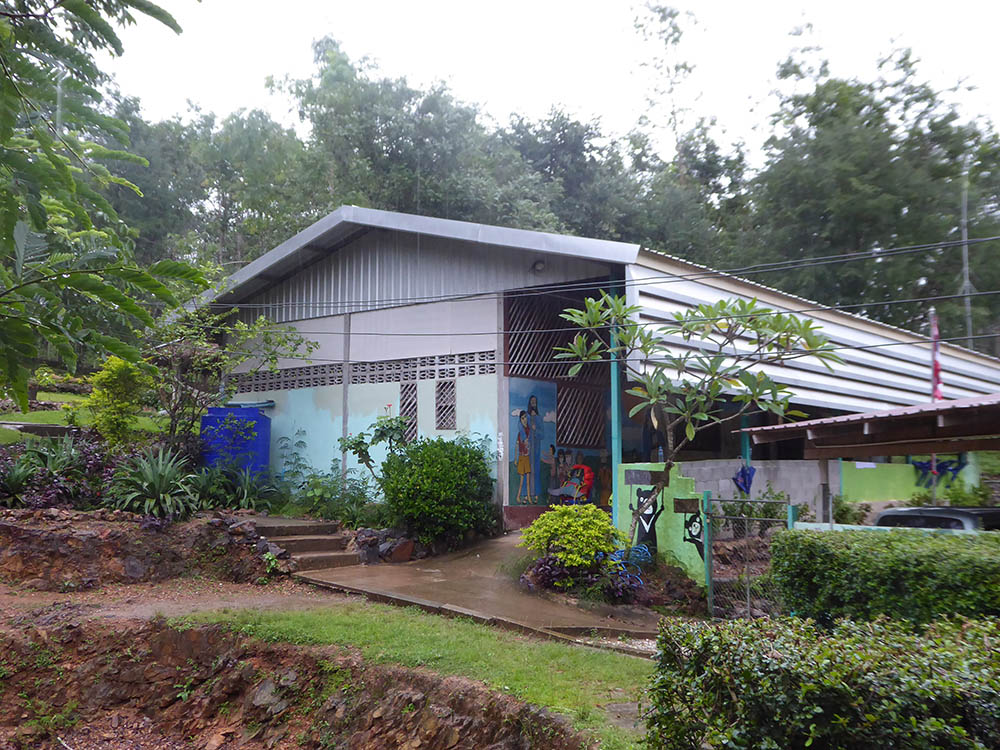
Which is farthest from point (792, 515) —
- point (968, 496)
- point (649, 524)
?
point (968, 496)

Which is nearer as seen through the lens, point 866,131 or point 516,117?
point 866,131

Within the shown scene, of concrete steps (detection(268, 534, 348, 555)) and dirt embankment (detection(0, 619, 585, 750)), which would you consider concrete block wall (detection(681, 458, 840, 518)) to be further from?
dirt embankment (detection(0, 619, 585, 750))

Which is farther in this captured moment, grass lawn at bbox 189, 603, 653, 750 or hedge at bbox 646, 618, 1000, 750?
grass lawn at bbox 189, 603, 653, 750

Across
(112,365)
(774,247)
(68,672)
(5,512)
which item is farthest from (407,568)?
(774,247)

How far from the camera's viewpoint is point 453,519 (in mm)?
12016

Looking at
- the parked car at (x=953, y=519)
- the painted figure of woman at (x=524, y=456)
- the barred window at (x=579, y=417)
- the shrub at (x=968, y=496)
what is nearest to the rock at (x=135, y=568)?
the painted figure of woman at (x=524, y=456)

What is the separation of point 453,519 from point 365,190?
51.0 feet

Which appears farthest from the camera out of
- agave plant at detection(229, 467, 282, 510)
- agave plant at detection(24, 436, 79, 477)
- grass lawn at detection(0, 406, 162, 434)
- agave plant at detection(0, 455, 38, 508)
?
grass lawn at detection(0, 406, 162, 434)

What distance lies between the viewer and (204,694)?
809cm

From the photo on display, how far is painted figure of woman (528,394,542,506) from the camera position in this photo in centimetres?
1367

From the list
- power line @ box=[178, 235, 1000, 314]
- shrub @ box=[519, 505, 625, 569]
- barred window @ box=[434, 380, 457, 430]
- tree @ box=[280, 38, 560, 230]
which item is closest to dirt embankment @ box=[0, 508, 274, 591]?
barred window @ box=[434, 380, 457, 430]

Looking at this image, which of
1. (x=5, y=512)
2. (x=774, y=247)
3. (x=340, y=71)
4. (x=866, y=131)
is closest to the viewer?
(x=5, y=512)

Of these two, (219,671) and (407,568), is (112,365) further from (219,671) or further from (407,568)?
(219,671)

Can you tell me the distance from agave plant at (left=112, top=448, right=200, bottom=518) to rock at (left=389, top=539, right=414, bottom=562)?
3058 mm
